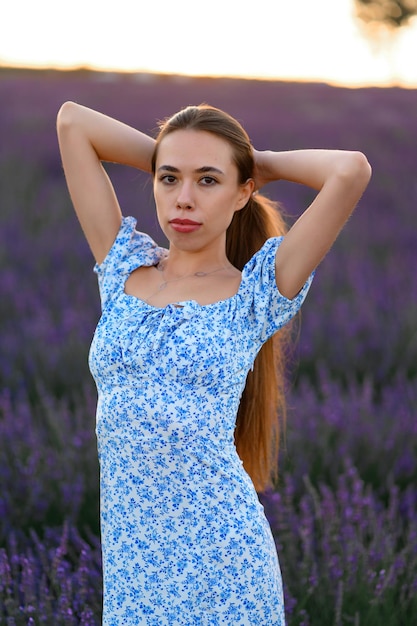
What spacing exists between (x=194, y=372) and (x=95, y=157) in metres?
0.64

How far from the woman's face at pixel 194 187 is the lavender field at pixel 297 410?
1.73ft

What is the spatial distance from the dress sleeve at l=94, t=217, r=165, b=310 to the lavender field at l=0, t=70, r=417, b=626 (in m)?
0.48

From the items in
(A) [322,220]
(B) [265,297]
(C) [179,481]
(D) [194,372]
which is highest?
(A) [322,220]

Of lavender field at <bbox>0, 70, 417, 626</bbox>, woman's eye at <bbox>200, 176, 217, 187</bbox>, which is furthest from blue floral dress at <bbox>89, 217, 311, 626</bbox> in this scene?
lavender field at <bbox>0, 70, 417, 626</bbox>

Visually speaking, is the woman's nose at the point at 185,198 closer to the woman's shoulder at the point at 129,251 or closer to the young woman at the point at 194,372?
the young woman at the point at 194,372

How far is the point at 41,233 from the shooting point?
20.3ft

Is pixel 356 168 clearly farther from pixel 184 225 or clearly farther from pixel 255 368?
pixel 255 368

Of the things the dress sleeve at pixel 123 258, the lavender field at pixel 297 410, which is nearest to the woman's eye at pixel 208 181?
the dress sleeve at pixel 123 258

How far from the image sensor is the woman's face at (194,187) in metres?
1.74

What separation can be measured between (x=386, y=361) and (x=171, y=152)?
8.95 ft

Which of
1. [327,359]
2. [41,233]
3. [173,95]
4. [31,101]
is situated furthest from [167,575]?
[173,95]

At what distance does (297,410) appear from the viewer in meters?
3.55

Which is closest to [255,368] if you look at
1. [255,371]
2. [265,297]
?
[255,371]

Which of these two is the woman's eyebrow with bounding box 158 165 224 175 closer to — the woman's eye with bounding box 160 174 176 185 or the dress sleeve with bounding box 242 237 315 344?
the woman's eye with bounding box 160 174 176 185
